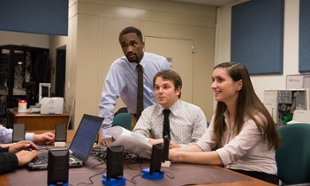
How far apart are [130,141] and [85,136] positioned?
10.4 inches

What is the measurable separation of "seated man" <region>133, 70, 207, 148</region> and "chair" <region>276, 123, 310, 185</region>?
0.51m

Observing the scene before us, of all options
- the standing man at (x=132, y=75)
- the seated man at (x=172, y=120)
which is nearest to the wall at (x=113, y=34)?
the standing man at (x=132, y=75)

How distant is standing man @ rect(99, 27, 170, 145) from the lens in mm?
2674

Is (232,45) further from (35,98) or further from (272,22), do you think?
(35,98)

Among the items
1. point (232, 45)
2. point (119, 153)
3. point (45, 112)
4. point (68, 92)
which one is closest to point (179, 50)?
point (232, 45)

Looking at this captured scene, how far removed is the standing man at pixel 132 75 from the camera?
2.67m

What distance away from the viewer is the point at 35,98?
238 inches

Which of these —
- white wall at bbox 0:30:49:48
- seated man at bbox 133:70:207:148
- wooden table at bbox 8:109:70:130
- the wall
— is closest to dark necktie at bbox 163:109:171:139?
seated man at bbox 133:70:207:148

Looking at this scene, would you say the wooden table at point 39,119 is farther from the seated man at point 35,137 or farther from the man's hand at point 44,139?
the man's hand at point 44,139

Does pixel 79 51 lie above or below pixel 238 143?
above

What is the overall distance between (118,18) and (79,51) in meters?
0.78

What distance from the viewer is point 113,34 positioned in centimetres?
490

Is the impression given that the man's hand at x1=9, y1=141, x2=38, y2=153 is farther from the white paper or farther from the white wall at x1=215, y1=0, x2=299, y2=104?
the white wall at x1=215, y1=0, x2=299, y2=104

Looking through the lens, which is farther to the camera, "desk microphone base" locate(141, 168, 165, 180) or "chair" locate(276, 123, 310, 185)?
"chair" locate(276, 123, 310, 185)
